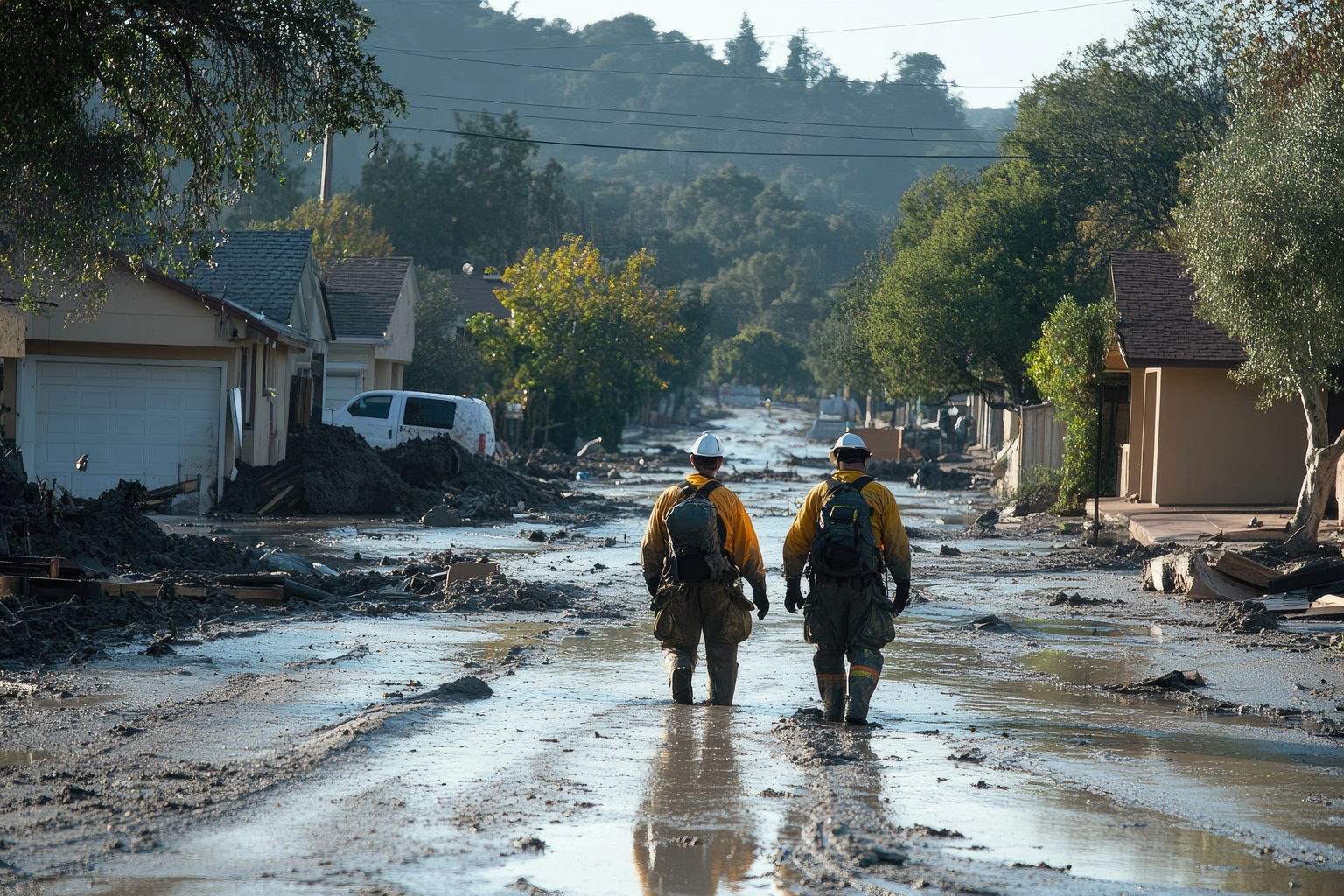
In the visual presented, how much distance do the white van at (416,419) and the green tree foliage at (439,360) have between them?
13.6 meters

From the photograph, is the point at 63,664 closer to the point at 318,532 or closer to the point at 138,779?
the point at 138,779

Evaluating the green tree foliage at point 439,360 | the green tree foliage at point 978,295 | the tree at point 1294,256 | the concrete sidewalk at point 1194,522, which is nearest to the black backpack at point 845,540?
the tree at point 1294,256

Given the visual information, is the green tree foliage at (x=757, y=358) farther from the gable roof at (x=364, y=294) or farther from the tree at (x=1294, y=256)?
the tree at (x=1294, y=256)

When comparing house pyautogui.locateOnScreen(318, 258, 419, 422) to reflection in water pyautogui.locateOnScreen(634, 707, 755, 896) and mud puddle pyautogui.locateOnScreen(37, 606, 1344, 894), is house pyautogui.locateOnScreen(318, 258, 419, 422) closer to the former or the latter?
mud puddle pyautogui.locateOnScreen(37, 606, 1344, 894)

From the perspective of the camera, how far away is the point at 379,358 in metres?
36.8

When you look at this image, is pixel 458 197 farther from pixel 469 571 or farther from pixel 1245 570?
pixel 1245 570

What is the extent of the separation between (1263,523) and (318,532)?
44.2ft

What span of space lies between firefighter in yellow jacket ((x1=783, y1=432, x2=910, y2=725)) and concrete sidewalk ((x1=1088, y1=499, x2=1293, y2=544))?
1133 cm

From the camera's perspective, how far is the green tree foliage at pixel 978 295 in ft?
132

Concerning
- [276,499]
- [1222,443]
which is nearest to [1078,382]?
[1222,443]

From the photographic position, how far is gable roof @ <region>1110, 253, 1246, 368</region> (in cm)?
2220

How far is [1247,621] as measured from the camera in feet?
39.8

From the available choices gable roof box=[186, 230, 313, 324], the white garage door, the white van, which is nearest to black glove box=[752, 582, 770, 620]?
the white garage door

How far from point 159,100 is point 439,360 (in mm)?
31367
